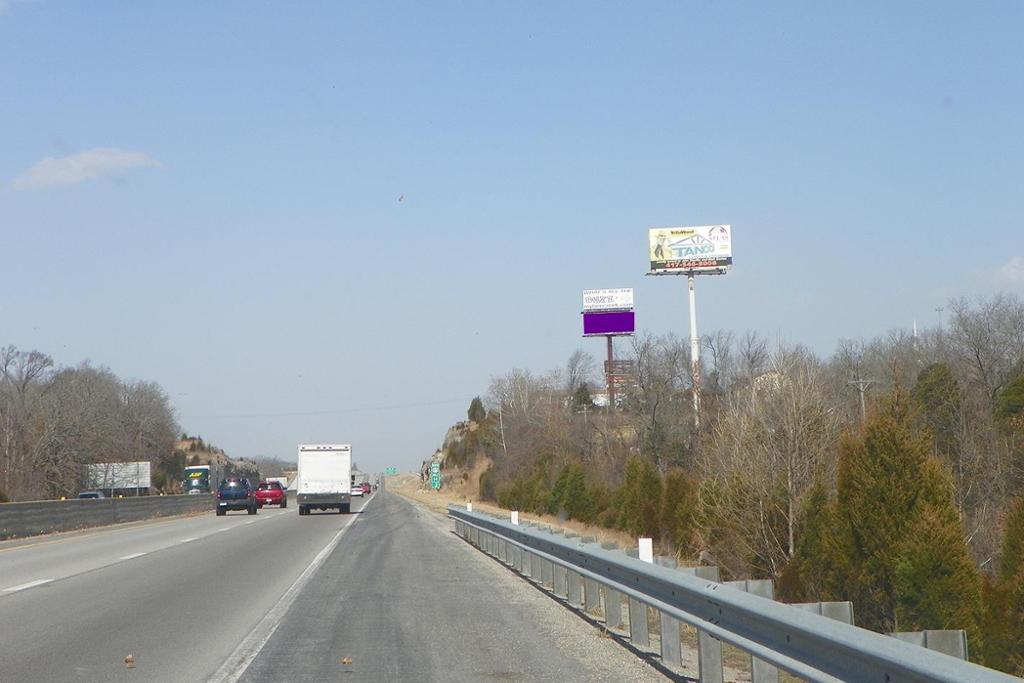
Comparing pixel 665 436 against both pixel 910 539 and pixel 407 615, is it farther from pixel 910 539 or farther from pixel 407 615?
pixel 407 615

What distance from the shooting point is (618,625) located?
12.3 metres

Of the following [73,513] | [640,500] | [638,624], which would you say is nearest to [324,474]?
[73,513]

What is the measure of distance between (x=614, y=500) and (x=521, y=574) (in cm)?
2822

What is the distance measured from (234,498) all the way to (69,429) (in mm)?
51560

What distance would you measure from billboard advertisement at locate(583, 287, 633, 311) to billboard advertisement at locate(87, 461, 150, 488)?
4195 centimetres

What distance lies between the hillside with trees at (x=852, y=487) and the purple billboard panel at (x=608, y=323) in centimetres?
2298

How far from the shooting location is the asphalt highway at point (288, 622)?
9953 millimetres

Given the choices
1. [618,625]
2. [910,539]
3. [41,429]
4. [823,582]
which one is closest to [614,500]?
[823,582]

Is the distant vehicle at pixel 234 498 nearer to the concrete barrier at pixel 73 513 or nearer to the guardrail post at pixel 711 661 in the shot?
the concrete barrier at pixel 73 513

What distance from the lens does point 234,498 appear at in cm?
5806

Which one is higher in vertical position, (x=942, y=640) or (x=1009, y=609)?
(x=942, y=640)

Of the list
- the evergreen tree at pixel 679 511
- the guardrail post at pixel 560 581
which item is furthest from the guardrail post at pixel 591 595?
the evergreen tree at pixel 679 511

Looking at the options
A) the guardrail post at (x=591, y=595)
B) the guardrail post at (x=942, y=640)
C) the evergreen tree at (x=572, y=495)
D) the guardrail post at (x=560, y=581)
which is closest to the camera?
the guardrail post at (x=942, y=640)

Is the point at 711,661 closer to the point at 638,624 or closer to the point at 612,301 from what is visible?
the point at 638,624
